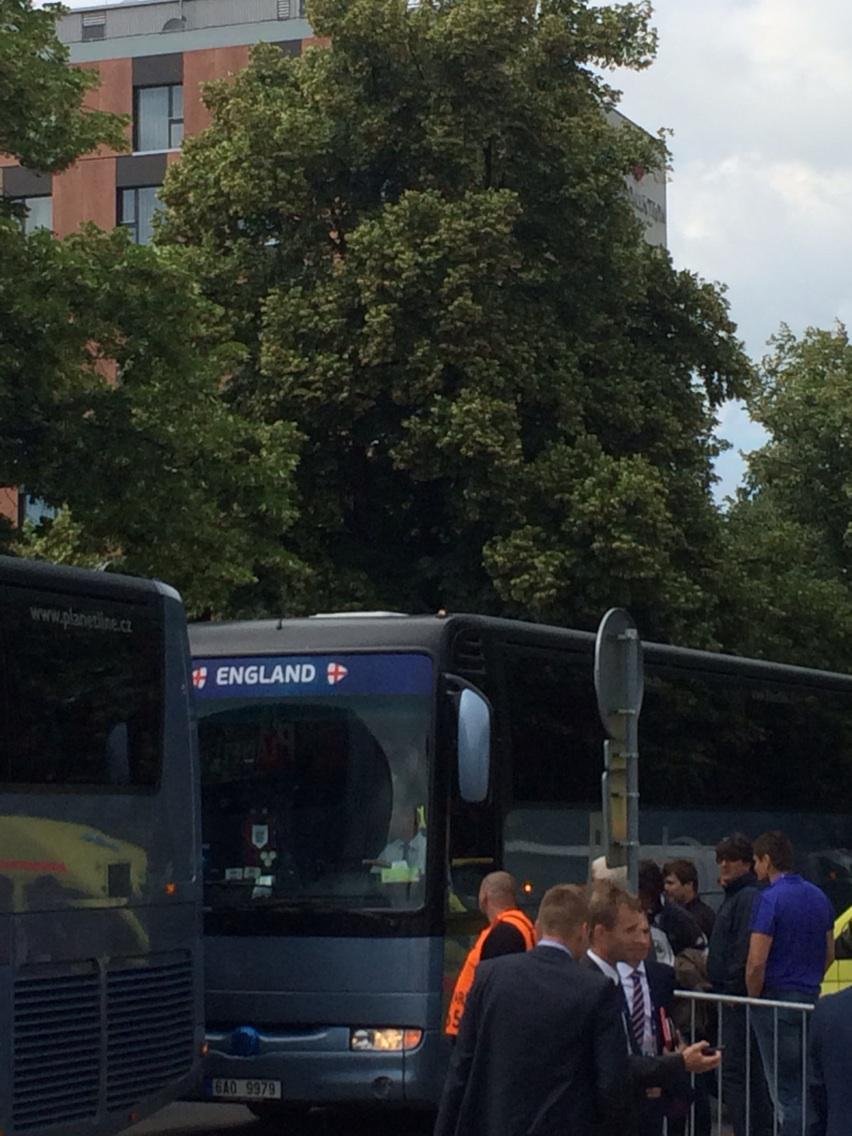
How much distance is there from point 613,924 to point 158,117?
172 feet

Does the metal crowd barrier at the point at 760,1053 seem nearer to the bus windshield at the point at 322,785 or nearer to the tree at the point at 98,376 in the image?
the bus windshield at the point at 322,785

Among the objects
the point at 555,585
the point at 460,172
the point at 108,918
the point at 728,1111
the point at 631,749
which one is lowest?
the point at 728,1111

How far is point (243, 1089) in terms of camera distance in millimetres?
12953

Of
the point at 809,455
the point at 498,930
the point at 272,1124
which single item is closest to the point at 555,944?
the point at 498,930

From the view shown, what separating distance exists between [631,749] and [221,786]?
121 inches

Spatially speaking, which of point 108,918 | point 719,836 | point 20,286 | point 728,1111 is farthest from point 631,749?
point 20,286

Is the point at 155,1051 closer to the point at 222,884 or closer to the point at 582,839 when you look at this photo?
the point at 222,884

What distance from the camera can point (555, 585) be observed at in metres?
29.1

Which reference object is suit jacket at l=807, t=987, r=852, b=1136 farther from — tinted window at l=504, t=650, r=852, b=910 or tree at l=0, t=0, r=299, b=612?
tree at l=0, t=0, r=299, b=612

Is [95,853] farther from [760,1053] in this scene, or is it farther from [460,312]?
[460,312]

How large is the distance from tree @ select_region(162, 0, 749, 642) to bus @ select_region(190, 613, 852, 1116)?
14.6 metres

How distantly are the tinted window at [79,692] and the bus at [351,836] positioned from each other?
170cm

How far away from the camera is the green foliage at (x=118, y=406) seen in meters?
22.4

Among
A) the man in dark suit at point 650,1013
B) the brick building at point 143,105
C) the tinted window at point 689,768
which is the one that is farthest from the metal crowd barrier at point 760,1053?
Result: the brick building at point 143,105
